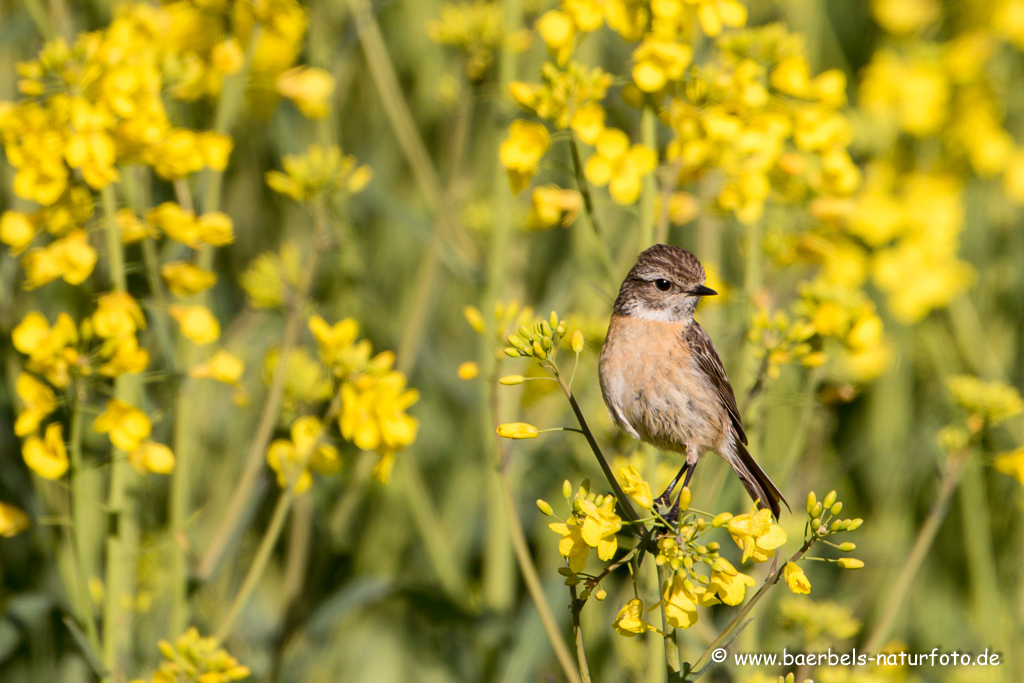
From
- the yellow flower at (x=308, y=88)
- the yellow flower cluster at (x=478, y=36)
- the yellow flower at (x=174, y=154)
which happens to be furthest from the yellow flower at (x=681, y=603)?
the yellow flower at (x=308, y=88)

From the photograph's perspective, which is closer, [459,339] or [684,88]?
[684,88]

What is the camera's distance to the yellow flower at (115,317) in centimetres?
242

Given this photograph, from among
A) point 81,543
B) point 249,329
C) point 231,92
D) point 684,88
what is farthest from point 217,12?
point 81,543

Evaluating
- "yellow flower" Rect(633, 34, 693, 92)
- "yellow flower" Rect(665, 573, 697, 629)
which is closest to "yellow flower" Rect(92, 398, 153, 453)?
"yellow flower" Rect(665, 573, 697, 629)

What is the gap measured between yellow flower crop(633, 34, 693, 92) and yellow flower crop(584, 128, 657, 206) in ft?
0.59

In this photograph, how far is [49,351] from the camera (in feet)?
7.67

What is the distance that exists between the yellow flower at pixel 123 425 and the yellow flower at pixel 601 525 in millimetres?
1372

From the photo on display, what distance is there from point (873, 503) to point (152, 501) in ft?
12.5

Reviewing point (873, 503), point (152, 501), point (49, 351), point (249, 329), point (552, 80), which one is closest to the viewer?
point (49, 351)

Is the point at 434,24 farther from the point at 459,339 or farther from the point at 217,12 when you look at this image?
the point at 459,339

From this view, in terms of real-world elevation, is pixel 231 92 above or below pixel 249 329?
above

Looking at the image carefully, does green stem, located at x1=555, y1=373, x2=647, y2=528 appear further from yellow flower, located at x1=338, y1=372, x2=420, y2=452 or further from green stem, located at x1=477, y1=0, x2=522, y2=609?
green stem, located at x1=477, y1=0, x2=522, y2=609

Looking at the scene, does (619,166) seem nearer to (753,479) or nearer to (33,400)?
(753,479)

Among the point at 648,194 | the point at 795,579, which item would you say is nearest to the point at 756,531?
the point at 795,579
